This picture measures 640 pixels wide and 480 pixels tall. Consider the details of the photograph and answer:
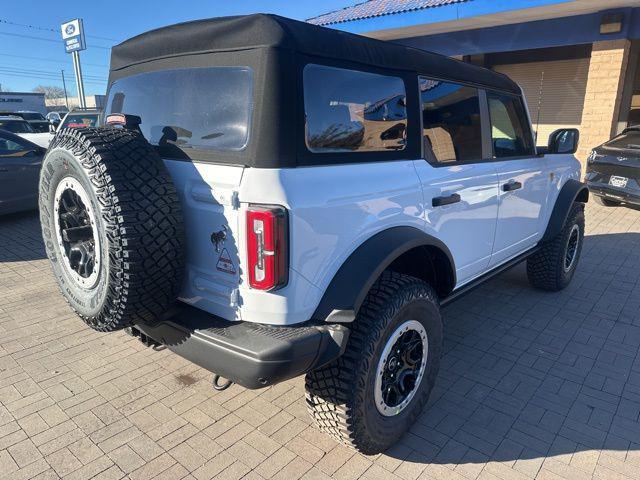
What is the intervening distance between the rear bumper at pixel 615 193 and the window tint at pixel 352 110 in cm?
693

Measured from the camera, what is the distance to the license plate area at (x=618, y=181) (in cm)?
777

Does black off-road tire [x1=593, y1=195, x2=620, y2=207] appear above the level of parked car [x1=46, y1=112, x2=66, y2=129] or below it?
below

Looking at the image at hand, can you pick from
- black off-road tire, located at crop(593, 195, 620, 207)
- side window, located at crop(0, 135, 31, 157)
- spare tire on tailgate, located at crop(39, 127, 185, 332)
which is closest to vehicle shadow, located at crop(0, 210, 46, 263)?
side window, located at crop(0, 135, 31, 157)

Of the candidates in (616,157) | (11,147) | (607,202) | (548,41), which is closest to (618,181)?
(616,157)

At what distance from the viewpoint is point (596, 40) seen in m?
9.49

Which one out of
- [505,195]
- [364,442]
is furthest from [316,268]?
[505,195]

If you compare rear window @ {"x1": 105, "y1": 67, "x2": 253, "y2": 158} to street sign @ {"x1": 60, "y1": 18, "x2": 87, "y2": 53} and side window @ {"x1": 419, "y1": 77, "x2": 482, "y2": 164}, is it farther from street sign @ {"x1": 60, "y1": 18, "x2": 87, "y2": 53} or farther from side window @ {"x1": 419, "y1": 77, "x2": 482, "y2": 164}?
street sign @ {"x1": 60, "y1": 18, "x2": 87, "y2": 53}

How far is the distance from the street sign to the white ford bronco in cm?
1952

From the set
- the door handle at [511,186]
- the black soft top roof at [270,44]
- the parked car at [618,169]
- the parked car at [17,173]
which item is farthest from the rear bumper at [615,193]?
the parked car at [17,173]

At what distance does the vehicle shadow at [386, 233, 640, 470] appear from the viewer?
2602mm

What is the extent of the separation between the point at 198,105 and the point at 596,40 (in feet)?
33.4

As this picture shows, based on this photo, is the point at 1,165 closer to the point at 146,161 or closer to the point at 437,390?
the point at 146,161

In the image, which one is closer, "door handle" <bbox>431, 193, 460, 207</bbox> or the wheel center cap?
the wheel center cap

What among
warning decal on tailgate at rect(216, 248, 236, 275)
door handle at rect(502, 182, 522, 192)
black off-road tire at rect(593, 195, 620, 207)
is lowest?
black off-road tire at rect(593, 195, 620, 207)
